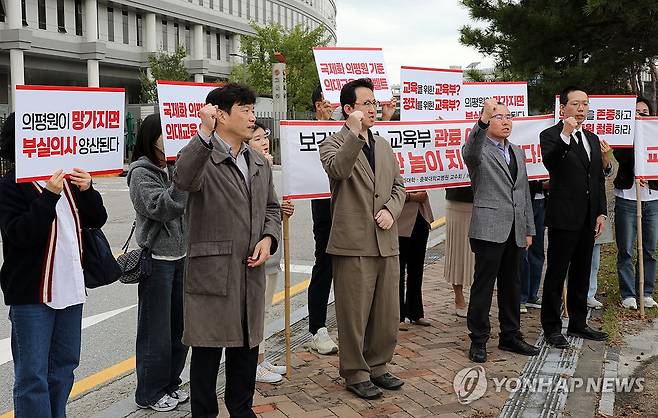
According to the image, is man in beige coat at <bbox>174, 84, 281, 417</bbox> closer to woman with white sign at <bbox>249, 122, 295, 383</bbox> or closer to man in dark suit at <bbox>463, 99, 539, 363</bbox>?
woman with white sign at <bbox>249, 122, 295, 383</bbox>

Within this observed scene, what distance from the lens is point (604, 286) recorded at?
7.46m

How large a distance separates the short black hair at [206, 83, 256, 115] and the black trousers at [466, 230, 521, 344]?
7.86ft

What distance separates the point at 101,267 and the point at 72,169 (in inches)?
21.2

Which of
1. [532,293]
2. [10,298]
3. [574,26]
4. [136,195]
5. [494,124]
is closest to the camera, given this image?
[10,298]

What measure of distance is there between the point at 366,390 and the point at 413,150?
216 cm

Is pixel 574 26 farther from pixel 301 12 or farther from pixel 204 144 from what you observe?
pixel 301 12

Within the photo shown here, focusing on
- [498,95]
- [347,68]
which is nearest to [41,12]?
[347,68]

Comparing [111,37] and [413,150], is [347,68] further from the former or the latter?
[111,37]

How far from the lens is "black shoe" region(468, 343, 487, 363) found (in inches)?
203

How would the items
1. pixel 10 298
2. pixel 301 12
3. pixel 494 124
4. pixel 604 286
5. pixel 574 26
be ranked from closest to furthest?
pixel 10 298
pixel 494 124
pixel 604 286
pixel 574 26
pixel 301 12

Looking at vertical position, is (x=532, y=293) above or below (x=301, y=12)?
below

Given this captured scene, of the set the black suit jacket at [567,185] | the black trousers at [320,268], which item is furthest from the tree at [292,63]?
the black trousers at [320,268]

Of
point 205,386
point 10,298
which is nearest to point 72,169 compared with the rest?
point 10,298

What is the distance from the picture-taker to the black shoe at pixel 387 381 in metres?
4.57
